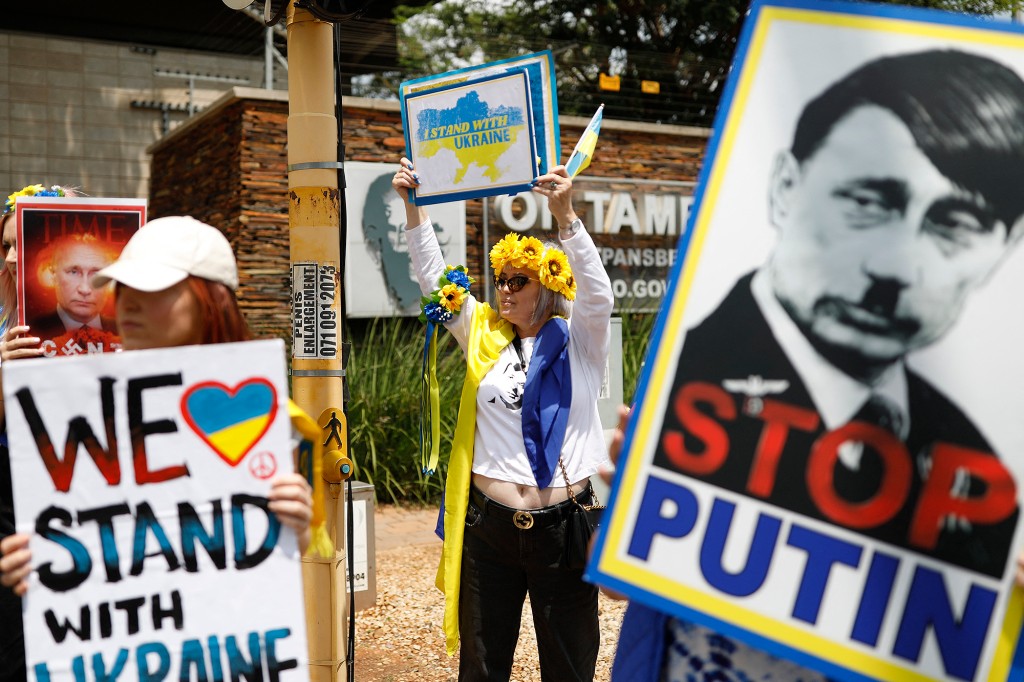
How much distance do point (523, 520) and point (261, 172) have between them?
6.90 m

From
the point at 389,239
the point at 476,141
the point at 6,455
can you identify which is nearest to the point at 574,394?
the point at 476,141

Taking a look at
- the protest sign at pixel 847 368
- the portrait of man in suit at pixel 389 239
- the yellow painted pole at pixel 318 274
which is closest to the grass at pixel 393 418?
the portrait of man in suit at pixel 389 239

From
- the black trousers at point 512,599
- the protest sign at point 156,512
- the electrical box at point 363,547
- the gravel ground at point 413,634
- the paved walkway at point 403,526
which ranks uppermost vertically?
the protest sign at point 156,512

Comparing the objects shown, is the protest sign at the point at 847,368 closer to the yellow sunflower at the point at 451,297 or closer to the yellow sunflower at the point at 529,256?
the yellow sunflower at the point at 529,256

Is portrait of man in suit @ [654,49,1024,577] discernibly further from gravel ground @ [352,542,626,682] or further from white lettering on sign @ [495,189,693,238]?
white lettering on sign @ [495,189,693,238]

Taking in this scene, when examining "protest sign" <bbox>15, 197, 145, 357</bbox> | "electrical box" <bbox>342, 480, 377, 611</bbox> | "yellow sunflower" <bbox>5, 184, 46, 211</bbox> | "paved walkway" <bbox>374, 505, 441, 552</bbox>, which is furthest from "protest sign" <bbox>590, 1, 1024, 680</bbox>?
"paved walkway" <bbox>374, 505, 441, 552</bbox>

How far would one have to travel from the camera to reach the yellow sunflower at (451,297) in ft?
11.2

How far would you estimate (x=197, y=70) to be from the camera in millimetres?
13039

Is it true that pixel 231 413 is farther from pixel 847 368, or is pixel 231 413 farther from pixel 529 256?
pixel 529 256

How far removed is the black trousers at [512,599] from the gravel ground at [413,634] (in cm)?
129

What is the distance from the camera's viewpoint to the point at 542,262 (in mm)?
3201

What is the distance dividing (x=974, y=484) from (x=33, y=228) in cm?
256

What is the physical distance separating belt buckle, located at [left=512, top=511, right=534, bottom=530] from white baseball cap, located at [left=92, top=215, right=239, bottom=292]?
1.45m

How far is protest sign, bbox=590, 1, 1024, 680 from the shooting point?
1.39 metres
